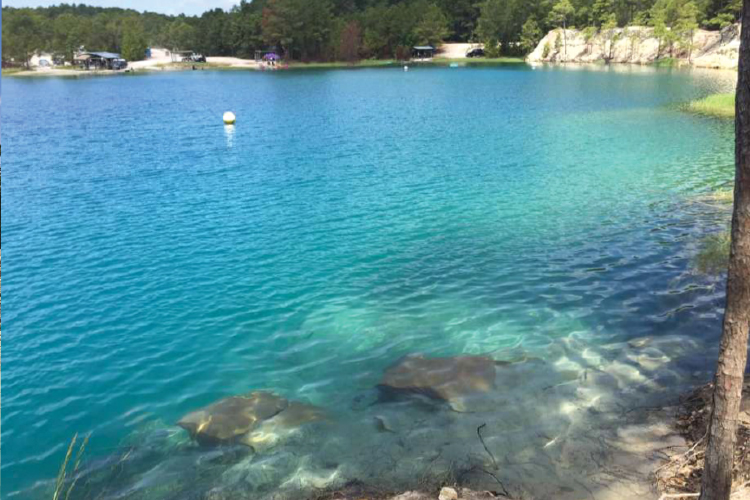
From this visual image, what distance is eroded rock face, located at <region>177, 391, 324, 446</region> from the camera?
36.0ft

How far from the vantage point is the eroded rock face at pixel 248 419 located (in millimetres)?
10969

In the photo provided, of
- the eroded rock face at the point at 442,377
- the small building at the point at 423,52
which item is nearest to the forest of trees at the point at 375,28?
the small building at the point at 423,52

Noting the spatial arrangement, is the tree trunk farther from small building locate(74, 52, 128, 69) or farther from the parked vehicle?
small building locate(74, 52, 128, 69)

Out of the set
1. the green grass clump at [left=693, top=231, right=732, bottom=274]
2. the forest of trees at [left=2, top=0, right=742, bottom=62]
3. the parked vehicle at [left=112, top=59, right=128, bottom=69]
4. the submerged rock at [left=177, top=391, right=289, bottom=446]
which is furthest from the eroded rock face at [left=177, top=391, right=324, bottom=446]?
the parked vehicle at [left=112, top=59, right=128, bottom=69]

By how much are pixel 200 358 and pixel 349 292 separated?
16.6 ft

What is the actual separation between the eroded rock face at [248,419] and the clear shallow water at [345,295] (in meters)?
0.39

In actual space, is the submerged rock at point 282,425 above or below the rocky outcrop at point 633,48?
below

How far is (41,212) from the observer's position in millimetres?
26875

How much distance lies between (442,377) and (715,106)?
169 ft

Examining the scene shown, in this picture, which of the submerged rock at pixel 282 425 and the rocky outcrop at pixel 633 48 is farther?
the rocky outcrop at pixel 633 48

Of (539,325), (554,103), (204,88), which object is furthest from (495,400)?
(204,88)

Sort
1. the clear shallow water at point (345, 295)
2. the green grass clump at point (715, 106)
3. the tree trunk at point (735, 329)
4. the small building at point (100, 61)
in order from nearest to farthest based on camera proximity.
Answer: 1. the tree trunk at point (735, 329)
2. the clear shallow water at point (345, 295)
3. the green grass clump at point (715, 106)
4. the small building at point (100, 61)

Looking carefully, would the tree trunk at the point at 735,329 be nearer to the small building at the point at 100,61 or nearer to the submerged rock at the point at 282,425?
the submerged rock at the point at 282,425

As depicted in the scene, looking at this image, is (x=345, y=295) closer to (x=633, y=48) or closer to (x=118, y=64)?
(x=633, y=48)
